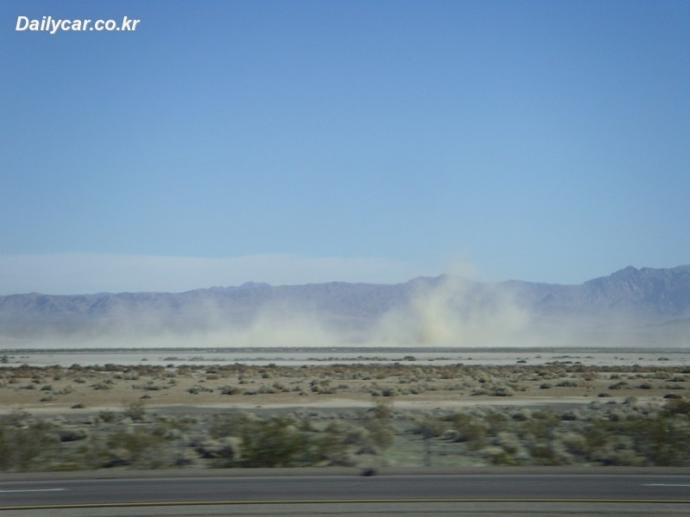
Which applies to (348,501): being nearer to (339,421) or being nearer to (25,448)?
(25,448)

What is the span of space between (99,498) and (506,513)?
7070 mm

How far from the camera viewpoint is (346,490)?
16922mm

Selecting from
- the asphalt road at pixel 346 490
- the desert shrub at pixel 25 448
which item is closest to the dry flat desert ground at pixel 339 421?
the desert shrub at pixel 25 448

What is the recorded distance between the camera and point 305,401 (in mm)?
47938

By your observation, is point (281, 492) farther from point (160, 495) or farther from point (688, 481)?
point (688, 481)

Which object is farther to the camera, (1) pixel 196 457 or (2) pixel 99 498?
(1) pixel 196 457

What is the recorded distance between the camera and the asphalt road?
15.5 m

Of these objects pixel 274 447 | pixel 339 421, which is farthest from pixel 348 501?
pixel 339 421

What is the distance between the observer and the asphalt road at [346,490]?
611 inches

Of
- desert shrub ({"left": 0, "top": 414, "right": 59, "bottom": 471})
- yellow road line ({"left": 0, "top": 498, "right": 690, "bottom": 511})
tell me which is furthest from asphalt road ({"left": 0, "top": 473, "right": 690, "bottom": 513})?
desert shrub ({"left": 0, "top": 414, "right": 59, "bottom": 471})

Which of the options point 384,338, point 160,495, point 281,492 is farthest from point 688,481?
point 384,338

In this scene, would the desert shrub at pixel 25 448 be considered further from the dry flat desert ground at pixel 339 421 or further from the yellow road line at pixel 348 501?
the yellow road line at pixel 348 501

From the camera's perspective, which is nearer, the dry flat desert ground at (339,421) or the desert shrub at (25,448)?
the desert shrub at (25,448)

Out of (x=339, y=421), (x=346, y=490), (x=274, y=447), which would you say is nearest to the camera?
(x=346, y=490)
